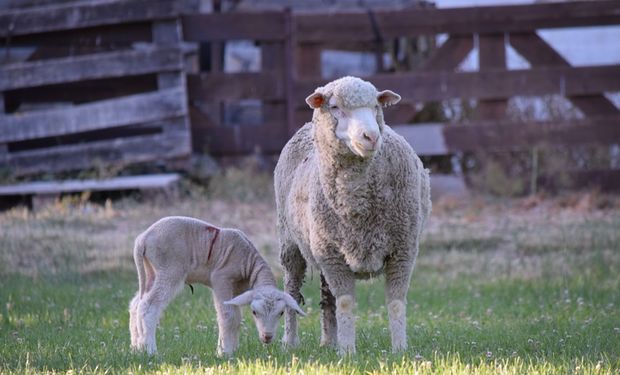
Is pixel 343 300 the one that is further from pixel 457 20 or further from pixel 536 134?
pixel 457 20

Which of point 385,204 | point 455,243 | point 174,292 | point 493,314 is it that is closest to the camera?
point 385,204

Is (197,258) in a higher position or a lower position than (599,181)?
higher

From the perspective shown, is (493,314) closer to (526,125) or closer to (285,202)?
(285,202)

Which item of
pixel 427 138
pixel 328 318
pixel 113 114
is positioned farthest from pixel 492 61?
pixel 328 318

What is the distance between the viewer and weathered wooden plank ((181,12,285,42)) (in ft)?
48.4

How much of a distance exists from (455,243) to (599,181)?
12.6ft

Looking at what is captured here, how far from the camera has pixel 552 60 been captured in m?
15.0

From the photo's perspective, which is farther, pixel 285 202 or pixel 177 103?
pixel 177 103

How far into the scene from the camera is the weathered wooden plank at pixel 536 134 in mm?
14570

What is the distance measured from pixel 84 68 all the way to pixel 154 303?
7.99 m

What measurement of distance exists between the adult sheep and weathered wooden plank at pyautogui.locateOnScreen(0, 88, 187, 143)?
764 cm

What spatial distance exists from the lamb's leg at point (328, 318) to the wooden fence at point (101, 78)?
23.9ft

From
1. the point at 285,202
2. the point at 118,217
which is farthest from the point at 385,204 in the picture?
the point at 118,217

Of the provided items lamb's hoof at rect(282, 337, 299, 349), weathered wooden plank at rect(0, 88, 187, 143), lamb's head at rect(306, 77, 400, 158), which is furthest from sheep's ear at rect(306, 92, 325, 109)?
weathered wooden plank at rect(0, 88, 187, 143)
